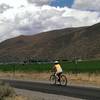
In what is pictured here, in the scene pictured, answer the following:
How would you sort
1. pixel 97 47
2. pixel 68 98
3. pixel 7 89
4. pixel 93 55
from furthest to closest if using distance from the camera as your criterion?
1. pixel 97 47
2. pixel 93 55
3. pixel 68 98
4. pixel 7 89

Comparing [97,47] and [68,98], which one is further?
[97,47]

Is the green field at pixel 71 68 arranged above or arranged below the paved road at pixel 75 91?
above

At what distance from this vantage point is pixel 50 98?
74.0 feet

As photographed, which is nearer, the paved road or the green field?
the paved road

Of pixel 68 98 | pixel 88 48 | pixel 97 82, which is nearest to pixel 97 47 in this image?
pixel 88 48

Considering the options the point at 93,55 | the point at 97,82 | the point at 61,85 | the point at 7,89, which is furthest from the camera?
the point at 93,55

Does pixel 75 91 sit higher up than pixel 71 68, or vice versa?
pixel 71 68

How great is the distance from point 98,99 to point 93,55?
16123cm

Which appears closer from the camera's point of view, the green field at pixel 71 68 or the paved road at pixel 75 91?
the paved road at pixel 75 91

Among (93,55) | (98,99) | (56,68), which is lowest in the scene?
(98,99)

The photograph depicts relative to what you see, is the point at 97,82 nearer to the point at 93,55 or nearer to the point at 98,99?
the point at 98,99

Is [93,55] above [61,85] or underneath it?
above

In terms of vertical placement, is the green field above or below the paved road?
above

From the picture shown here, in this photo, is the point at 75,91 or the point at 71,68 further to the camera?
the point at 71,68
